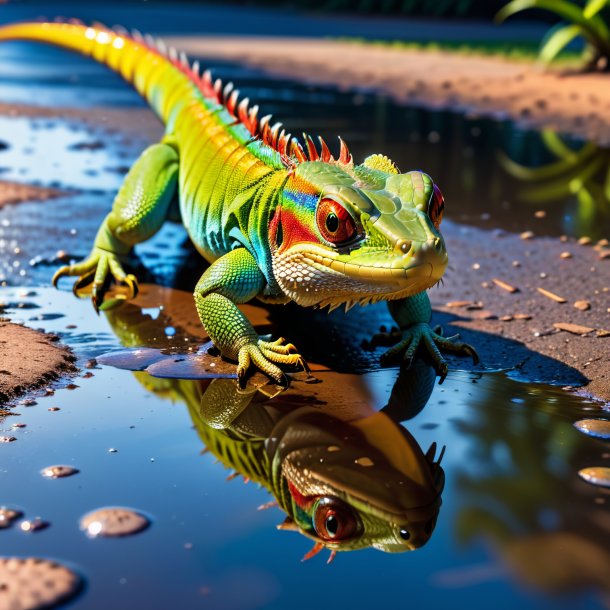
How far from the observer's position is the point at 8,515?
310 centimetres

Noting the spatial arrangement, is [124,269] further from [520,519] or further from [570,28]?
[570,28]

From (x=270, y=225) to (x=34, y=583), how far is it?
217 cm

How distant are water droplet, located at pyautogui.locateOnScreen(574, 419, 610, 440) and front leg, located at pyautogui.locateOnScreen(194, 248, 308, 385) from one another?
1.25m

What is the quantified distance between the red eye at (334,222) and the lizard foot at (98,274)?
1829 millimetres

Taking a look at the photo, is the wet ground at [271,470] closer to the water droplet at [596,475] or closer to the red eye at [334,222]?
the water droplet at [596,475]

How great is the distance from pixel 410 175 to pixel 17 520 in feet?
7.01

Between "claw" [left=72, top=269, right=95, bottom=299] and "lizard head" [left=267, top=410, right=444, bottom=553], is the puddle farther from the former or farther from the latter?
"claw" [left=72, top=269, right=95, bottom=299]

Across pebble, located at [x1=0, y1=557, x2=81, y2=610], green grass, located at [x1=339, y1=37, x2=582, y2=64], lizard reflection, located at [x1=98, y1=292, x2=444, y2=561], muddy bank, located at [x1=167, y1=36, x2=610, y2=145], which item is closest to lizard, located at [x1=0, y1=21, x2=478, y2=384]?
lizard reflection, located at [x1=98, y1=292, x2=444, y2=561]

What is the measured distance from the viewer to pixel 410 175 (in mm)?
A: 4098

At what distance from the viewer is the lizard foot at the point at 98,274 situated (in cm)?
550

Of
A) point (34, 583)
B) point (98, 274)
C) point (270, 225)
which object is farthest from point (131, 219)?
point (34, 583)

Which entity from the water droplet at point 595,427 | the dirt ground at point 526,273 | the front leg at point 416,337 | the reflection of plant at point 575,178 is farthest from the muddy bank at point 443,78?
the water droplet at point 595,427

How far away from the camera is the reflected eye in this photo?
311cm

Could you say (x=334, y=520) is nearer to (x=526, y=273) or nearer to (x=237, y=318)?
(x=237, y=318)
